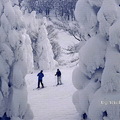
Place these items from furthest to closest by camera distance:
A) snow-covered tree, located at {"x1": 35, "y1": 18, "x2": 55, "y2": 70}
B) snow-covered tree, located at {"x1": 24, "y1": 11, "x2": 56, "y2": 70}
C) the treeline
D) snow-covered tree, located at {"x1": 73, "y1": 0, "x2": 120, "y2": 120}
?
the treeline, snow-covered tree, located at {"x1": 24, "y1": 11, "x2": 56, "y2": 70}, snow-covered tree, located at {"x1": 35, "y1": 18, "x2": 55, "y2": 70}, snow-covered tree, located at {"x1": 73, "y1": 0, "x2": 120, "y2": 120}

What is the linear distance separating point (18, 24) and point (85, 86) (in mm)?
4527

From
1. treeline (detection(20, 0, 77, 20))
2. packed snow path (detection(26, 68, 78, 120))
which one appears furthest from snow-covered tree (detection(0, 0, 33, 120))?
treeline (detection(20, 0, 77, 20))

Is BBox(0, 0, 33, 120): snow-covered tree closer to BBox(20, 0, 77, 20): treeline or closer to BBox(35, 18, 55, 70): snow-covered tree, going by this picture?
BBox(35, 18, 55, 70): snow-covered tree

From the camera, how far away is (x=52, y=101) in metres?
20.3

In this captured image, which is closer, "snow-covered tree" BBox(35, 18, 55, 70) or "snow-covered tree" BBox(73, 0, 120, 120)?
"snow-covered tree" BBox(73, 0, 120, 120)

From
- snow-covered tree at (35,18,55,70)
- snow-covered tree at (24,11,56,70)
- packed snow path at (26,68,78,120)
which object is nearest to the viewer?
packed snow path at (26,68,78,120)

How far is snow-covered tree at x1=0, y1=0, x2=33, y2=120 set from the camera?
14.4 meters

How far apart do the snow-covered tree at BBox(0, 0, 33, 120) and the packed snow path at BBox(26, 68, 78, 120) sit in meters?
1.91

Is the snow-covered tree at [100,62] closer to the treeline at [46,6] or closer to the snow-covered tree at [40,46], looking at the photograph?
the snow-covered tree at [40,46]

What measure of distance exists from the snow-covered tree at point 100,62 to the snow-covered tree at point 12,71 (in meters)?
2.60

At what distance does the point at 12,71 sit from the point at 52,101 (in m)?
6.23

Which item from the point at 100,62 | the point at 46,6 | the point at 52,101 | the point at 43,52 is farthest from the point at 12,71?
the point at 46,6

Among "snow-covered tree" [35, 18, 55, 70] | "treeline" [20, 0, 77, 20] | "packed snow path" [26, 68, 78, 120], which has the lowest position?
"packed snow path" [26, 68, 78, 120]

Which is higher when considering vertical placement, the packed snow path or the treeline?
the treeline
